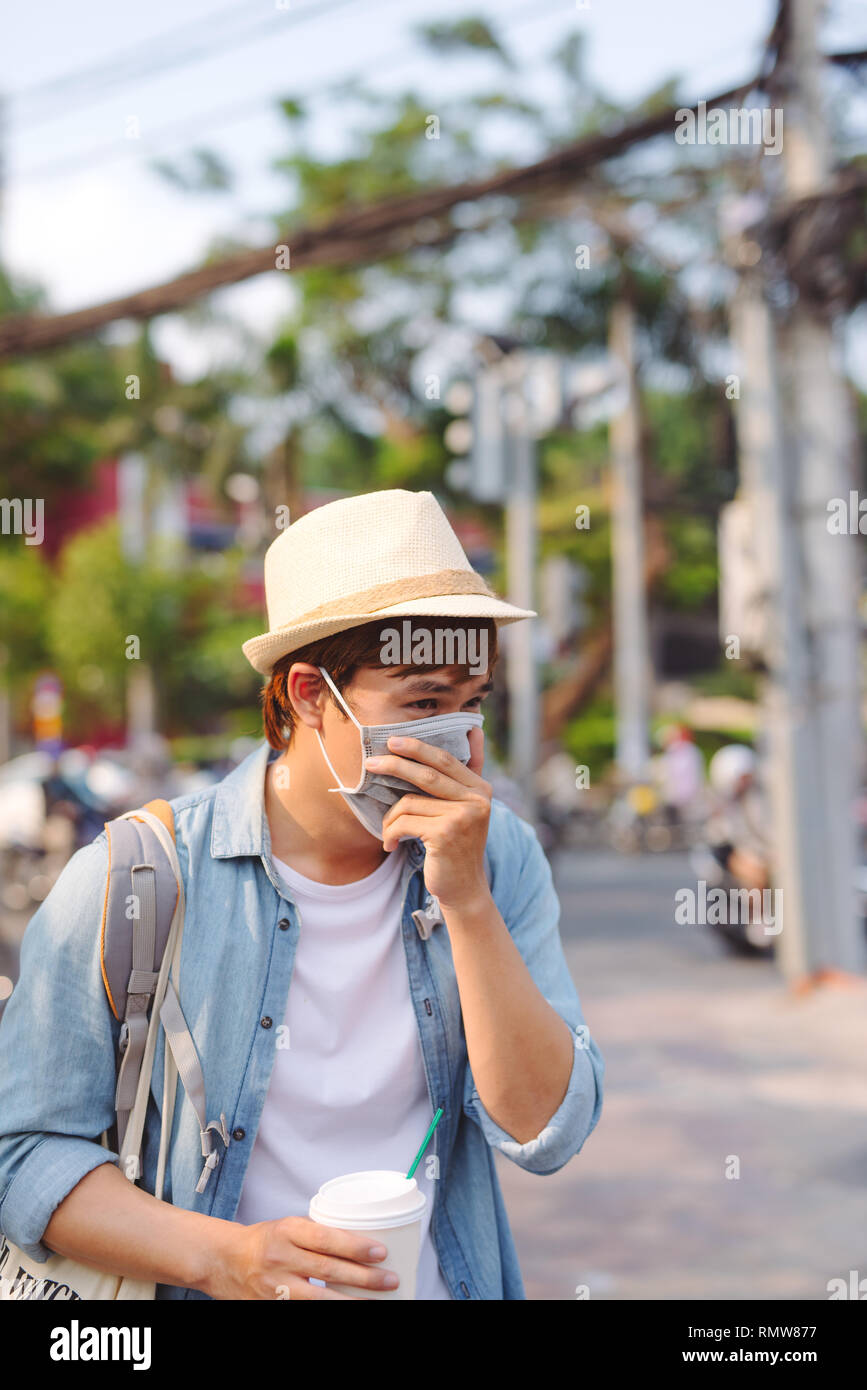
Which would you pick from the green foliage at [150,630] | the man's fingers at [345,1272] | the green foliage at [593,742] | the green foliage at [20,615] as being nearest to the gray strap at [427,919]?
the man's fingers at [345,1272]

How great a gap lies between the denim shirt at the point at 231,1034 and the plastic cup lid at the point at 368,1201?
0.18 m

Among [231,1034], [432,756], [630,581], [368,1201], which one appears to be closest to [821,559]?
[432,756]

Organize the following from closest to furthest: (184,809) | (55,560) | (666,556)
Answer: (184,809) < (666,556) < (55,560)

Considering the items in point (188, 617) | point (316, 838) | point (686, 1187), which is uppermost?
point (188, 617)

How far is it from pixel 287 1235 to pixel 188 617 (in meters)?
31.0

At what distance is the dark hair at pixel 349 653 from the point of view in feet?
5.80

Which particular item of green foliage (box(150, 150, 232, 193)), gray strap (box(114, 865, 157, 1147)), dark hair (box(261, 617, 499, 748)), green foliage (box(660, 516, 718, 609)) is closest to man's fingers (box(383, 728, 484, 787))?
dark hair (box(261, 617, 499, 748))

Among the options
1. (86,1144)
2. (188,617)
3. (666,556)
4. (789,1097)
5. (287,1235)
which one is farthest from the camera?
(188,617)

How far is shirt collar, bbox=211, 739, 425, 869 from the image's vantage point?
1.76 meters

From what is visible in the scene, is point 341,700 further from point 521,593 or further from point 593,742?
point 593,742

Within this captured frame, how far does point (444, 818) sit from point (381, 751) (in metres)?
0.17
